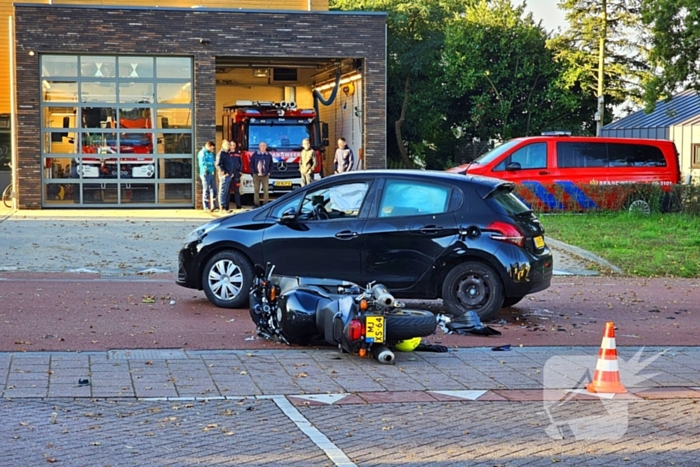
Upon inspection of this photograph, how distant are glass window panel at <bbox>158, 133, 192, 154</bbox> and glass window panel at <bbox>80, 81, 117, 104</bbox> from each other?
1.61m

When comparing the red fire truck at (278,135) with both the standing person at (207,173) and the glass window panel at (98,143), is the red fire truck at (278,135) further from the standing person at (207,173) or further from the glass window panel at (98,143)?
the glass window panel at (98,143)

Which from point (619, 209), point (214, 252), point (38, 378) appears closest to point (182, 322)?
point (214, 252)

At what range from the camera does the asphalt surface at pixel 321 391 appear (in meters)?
6.32

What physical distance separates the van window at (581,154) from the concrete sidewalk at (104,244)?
18.3 ft

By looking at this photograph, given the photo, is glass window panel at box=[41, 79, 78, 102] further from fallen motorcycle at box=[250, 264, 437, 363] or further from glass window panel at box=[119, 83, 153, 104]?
fallen motorcycle at box=[250, 264, 437, 363]

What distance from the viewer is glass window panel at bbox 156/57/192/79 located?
90.7ft

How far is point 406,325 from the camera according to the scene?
9.07 metres

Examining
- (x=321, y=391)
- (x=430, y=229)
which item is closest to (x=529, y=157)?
(x=430, y=229)

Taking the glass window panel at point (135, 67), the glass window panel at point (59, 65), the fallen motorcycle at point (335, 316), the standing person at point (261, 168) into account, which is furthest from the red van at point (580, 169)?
the fallen motorcycle at point (335, 316)

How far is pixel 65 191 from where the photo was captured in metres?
27.4

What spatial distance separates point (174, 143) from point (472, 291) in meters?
17.9

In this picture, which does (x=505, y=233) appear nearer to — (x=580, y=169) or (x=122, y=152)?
(x=580, y=169)

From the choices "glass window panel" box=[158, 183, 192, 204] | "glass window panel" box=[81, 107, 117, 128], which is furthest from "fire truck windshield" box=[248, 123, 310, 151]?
"glass window panel" box=[81, 107, 117, 128]

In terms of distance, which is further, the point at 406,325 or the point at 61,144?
the point at 61,144
